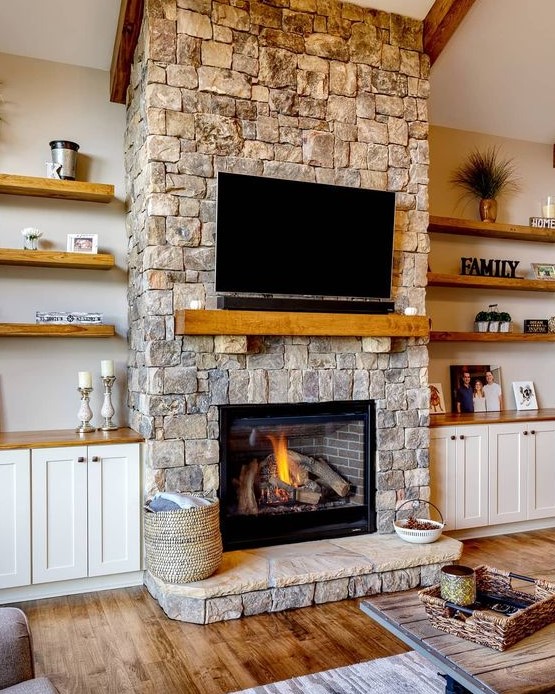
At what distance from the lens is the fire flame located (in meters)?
3.77

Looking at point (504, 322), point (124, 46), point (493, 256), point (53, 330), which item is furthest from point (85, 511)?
point (493, 256)

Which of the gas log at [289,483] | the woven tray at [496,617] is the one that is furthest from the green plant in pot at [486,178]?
the woven tray at [496,617]

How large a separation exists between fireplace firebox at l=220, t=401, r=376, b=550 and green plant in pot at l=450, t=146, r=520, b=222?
2102 millimetres

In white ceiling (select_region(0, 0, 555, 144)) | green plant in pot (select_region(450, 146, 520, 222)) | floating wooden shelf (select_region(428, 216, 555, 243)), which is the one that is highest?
white ceiling (select_region(0, 0, 555, 144))

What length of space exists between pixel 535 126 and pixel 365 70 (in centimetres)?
205

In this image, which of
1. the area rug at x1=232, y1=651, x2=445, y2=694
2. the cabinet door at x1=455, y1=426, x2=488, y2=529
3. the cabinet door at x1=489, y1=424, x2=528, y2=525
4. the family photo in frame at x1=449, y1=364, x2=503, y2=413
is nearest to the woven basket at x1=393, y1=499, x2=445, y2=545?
the cabinet door at x1=455, y1=426, x2=488, y2=529

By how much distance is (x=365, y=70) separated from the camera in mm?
3803

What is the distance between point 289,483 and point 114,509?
1036 millimetres

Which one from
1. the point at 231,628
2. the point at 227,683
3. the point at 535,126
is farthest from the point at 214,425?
the point at 535,126

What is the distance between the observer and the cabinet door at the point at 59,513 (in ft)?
10.6

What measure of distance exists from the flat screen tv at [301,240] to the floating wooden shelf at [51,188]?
2.84ft

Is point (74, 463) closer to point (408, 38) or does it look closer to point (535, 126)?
point (408, 38)

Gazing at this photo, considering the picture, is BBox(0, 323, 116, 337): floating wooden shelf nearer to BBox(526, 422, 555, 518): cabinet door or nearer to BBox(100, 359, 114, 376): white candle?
BBox(100, 359, 114, 376): white candle

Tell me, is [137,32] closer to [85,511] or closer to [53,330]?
[53,330]
